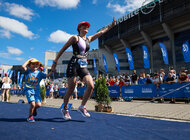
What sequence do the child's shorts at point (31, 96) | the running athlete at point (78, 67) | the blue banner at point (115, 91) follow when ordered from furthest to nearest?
the blue banner at point (115, 91) → the child's shorts at point (31, 96) → the running athlete at point (78, 67)

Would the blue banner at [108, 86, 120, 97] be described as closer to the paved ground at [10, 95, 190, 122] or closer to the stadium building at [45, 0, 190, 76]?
the paved ground at [10, 95, 190, 122]

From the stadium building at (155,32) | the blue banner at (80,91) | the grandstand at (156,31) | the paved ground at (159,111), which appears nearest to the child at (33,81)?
the paved ground at (159,111)

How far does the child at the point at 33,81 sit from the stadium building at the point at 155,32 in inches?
791

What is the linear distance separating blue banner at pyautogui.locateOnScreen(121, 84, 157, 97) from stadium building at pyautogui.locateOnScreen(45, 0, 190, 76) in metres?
12.6

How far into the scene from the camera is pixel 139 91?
31.9 ft

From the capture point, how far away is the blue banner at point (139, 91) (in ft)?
29.7

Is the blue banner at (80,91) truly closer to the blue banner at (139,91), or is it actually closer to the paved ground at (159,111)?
the blue banner at (139,91)

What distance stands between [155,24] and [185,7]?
5060 millimetres

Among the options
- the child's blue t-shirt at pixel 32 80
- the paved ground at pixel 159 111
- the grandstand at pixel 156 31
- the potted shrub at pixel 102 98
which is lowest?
the paved ground at pixel 159 111

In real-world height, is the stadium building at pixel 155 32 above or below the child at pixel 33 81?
above

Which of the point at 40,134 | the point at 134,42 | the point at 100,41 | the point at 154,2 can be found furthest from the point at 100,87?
the point at 100,41

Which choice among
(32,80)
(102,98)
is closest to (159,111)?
(102,98)

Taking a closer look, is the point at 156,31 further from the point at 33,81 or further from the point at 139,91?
the point at 33,81

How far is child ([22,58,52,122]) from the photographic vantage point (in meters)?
3.53
